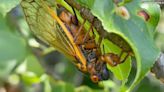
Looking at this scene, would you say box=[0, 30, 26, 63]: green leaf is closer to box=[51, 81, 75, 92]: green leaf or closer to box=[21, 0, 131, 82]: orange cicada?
box=[51, 81, 75, 92]: green leaf

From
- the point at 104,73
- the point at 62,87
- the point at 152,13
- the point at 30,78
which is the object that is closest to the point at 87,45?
the point at 104,73

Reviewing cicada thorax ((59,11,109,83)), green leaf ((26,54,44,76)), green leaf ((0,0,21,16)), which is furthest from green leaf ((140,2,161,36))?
green leaf ((26,54,44,76))

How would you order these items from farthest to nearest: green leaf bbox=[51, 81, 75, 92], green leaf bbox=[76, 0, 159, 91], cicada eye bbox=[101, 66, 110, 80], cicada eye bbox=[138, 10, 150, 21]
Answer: green leaf bbox=[51, 81, 75, 92] → cicada eye bbox=[101, 66, 110, 80] → cicada eye bbox=[138, 10, 150, 21] → green leaf bbox=[76, 0, 159, 91]

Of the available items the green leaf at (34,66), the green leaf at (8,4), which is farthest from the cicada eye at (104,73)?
the green leaf at (34,66)

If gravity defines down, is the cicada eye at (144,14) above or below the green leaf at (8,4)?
above

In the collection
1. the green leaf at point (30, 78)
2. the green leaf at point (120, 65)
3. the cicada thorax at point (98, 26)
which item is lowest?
the green leaf at point (30, 78)

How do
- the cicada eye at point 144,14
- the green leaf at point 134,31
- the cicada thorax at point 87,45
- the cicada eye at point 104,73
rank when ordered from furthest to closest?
the cicada eye at point 104,73, the cicada thorax at point 87,45, the cicada eye at point 144,14, the green leaf at point 134,31

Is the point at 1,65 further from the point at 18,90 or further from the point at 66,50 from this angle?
the point at 66,50

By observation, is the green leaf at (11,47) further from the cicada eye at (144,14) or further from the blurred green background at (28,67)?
the cicada eye at (144,14)
